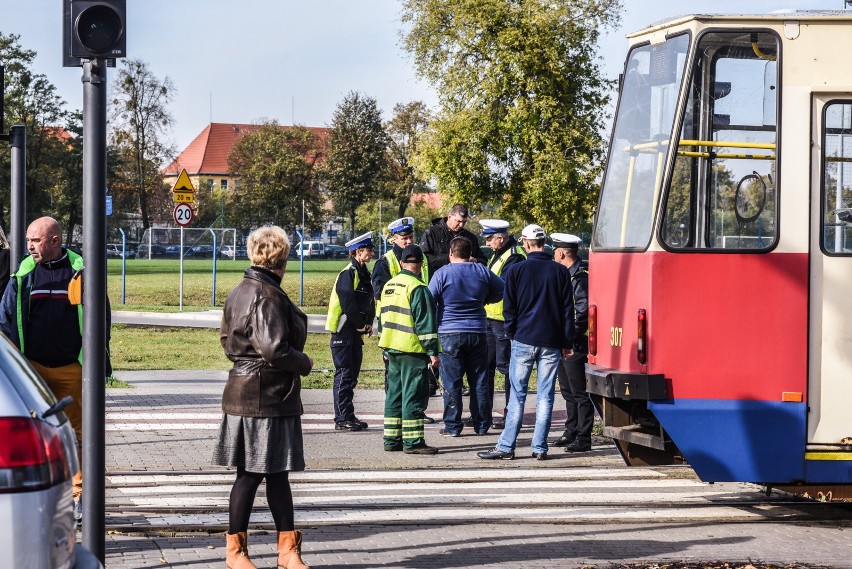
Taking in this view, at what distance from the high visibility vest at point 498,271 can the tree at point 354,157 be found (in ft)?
262

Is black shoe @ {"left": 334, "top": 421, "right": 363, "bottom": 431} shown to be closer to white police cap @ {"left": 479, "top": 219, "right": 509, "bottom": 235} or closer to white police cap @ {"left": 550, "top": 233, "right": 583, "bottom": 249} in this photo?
white police cap @ {"left": 479, "top": 219, "right": 509, "bottom": 235}

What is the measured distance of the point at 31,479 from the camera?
3.82 m

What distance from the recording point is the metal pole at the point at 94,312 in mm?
5637

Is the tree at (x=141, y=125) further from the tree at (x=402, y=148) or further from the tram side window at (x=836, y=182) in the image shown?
the tram side window at (x=836, y=182)

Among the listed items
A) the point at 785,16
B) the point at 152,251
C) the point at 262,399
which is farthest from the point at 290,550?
the point at 152,251

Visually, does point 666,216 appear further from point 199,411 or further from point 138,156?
point 138,156

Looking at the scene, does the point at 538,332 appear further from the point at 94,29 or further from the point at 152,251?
the point at 152,251

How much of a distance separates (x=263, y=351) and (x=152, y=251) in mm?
54174

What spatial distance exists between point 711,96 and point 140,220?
84.2 metres

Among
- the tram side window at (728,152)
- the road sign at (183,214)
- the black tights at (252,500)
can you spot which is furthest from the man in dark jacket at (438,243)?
the road sign at (183,214)

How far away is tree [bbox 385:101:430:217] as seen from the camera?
306 ft

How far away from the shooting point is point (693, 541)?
7.59 metres

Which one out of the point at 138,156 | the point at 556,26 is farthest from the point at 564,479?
the point at 138,156

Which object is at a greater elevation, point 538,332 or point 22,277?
point 22,277
